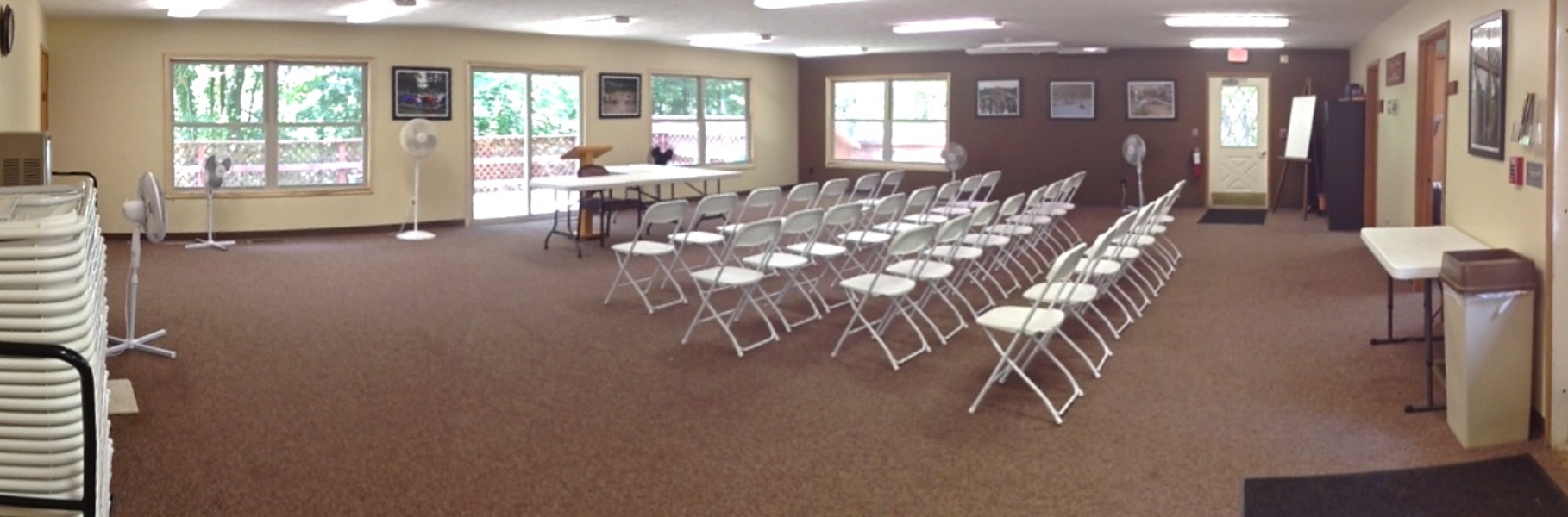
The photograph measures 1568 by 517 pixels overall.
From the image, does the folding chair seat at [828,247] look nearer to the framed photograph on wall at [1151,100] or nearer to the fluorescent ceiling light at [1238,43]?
the fluorescent ceiling light at [1238,43]

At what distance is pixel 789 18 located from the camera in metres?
11.5

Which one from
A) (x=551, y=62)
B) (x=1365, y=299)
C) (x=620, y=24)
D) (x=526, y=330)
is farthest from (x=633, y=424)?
(x=551, y=62)

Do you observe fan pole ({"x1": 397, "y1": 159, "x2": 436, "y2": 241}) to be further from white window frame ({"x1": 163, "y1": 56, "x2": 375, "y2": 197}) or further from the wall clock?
the wall clock

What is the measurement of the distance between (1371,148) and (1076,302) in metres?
7.29

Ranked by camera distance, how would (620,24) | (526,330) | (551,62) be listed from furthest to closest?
(551,62) → (620,24) → (526,330)

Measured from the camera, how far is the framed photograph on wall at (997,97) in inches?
648

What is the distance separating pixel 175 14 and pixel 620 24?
3883 mm

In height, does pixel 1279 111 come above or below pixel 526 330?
above

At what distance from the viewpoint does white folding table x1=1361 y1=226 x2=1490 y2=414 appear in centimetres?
489

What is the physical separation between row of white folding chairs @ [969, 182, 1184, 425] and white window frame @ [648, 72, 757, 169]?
752 centimetres

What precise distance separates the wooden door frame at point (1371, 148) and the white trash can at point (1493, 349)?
24.7 ft

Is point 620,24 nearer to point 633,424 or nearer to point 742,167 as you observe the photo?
point 742,167

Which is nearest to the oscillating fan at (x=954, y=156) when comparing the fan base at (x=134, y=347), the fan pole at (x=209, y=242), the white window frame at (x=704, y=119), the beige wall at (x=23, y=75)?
the white window frame at (x=704, y=119)

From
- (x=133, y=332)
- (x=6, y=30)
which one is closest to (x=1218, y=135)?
(x=133, y=332)
